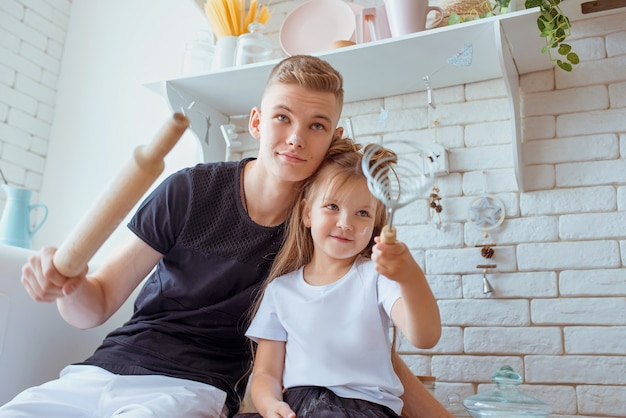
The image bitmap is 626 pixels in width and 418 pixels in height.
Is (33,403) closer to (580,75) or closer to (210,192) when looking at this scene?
(210,192)

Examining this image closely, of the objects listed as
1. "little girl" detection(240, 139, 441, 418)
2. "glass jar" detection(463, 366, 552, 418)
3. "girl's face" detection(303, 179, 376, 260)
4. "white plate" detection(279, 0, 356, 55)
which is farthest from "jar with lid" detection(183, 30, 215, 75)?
"glass jar" detection(463, 366, 552, 418)

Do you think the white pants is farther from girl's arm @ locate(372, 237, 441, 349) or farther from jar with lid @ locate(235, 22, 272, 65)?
jar with lid @ locate(235, 22, 272, 65)

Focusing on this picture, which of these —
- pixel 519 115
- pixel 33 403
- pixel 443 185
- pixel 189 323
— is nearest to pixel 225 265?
pixel 189 323

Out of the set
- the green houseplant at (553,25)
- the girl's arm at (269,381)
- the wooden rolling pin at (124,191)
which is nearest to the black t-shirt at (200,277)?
the girl's arm at (269,381)

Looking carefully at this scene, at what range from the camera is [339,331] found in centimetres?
116

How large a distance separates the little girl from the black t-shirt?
64mm

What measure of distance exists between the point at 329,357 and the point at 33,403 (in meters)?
0.54

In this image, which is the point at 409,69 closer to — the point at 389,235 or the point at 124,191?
the point at 389,235

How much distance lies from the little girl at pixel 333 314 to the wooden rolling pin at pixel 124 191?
0.49 metres

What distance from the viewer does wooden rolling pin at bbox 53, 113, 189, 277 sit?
628 millimetres

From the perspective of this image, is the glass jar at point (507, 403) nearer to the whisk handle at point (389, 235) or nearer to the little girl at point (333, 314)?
the little girl at point (333, 314)

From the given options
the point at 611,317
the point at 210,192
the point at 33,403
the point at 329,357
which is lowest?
the point at 33,403

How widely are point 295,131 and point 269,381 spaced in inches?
19.5

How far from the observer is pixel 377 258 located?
0.86 m
